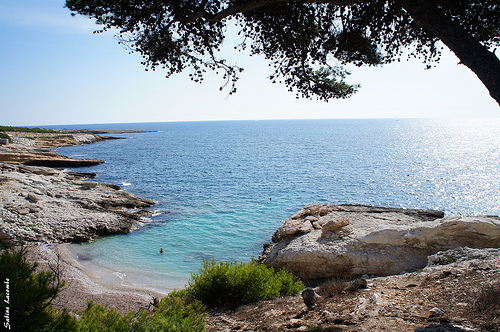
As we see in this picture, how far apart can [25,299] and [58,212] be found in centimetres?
2367

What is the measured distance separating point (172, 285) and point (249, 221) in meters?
12.1

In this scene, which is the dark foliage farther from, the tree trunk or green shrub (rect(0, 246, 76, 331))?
green shrub (rect(0, 246, 76, 331))

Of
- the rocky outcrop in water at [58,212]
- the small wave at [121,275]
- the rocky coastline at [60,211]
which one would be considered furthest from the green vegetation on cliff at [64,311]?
the rocky outcrop in water at [58,212]

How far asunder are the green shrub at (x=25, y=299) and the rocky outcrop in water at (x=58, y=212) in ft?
54.1

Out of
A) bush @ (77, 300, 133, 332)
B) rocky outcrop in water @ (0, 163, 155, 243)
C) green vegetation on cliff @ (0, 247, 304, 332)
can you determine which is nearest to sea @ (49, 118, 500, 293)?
rocky outcrop in water @ (0, 163, 155, 243)

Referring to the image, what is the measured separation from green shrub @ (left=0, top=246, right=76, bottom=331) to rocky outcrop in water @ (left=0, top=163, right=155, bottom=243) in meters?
16.5

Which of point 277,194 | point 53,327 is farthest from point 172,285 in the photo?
point 277,194

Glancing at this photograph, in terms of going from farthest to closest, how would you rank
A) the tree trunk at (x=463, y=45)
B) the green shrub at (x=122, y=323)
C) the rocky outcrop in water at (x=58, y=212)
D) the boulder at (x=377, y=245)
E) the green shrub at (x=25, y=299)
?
the rocky outcrop in water at (x=58, y=212) → the boulder at (x=377, y=245) → the tree trunk at (x=463, y=45) → the green shrub at (x=122, y=323) → the green shrub at (x=25, y=299)

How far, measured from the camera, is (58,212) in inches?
979

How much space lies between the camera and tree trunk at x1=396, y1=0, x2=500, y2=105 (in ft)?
18.1

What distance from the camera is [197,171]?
2264 inches

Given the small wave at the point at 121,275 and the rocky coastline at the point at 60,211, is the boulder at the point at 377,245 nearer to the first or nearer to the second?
the small wave at the point at 121,275

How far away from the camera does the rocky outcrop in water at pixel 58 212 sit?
864 inches

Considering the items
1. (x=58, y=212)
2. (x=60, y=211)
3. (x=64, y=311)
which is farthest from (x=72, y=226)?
(x=64, y=311)
